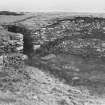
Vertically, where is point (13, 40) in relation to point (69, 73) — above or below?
above

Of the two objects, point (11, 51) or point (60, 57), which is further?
point (60, 57)

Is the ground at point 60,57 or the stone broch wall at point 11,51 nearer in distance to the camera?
the ground at point 60,57

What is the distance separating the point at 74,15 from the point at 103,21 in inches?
41.0

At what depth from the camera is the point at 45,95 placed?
26.6ft

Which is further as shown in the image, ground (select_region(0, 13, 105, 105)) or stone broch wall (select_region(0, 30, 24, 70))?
stone broch wall (select_region(0, 30, 24, 70))

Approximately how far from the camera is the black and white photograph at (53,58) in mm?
8289

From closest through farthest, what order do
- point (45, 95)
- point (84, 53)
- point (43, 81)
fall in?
point (45, 95) < point (43, 81) < point (84, 53)

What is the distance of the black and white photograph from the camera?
27.2 feet

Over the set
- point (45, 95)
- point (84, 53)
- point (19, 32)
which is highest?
point (19, 32)

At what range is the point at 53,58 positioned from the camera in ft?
32.3

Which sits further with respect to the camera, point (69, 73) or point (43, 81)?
point (69, 73)

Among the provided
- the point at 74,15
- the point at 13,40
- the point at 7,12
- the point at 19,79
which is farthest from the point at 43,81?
the point at 7,12

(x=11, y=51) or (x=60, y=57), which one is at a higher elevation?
(x=11, y=51)

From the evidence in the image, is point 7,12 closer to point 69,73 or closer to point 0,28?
point 0,28
